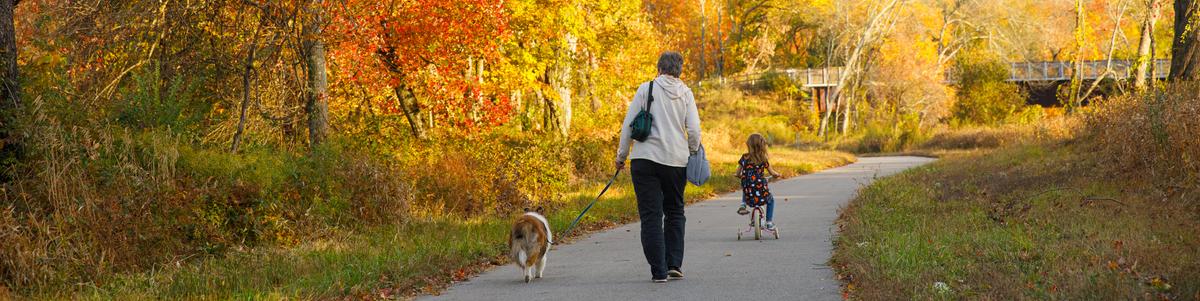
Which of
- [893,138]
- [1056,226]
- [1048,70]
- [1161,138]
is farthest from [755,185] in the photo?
[1048,70]

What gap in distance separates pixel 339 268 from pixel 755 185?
208 inches

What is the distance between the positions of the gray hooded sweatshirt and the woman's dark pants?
0.08 meters

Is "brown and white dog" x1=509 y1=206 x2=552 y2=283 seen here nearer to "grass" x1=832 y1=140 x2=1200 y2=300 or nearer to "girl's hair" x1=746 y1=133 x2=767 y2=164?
"grass" x1=832 y1=140 x2=1200 y2=300

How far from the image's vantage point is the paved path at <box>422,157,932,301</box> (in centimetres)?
856

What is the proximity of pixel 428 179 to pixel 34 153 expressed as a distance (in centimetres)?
662

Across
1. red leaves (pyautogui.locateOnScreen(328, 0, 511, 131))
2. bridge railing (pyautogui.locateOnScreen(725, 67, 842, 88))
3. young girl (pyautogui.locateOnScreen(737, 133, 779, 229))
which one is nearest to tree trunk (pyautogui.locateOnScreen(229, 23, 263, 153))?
red leaves (pyautogui.locateOnScreen(328, 0, 511, 131))

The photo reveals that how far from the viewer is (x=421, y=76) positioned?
18891 mm

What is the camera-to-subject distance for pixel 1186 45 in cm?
2133

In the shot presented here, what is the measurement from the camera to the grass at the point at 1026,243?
7.54m

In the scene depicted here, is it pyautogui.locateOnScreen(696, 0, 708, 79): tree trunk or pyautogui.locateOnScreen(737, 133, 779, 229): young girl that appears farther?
pyautogui.locateOnScreen(696, 0, 708, 79): tree trunk

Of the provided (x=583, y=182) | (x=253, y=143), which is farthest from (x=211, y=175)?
(x=583, y=182)

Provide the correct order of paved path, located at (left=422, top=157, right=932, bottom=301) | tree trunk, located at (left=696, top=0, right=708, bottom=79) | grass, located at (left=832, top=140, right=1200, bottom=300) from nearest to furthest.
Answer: grass, located at (left=832, top=140, right=1200, bottom=300)
paved path, located at (left=422, top=157, right=932, bottom=301)
tree trunk, located at (left=696, top=0, right=708, bottom=79)

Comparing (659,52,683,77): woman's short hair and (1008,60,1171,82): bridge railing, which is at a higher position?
(659,52,683,77): woman's short hair

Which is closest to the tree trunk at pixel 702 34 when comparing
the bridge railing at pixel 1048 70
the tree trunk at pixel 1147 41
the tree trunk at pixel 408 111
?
the bridge railing at pixel 1048 70
